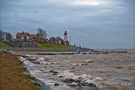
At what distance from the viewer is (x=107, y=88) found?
83.8 ft

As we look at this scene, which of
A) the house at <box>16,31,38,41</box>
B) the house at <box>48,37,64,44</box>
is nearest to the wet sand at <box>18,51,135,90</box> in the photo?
the house at <box>16,31,38,41</box>

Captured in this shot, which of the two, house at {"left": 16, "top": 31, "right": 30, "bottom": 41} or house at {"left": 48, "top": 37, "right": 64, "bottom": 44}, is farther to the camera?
house at {"left": 48, "top": 37, "right": 64, "bottom": 44}

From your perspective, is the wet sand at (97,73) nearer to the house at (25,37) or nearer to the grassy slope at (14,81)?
the grassy slope at (14,81)

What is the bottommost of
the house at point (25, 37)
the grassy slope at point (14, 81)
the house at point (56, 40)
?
the grassy slope at point (14, 81)

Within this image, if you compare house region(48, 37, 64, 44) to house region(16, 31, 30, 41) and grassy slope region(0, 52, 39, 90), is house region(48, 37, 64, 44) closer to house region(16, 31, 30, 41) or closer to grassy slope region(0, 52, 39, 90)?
house region(16, 31, 30, 41)

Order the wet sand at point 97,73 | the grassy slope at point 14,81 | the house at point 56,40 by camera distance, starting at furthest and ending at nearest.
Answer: the house at point 56,40, the wet sand at point 97,73, the grassy slope at point 14,81

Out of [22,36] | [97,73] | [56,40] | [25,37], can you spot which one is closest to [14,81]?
[97,73]

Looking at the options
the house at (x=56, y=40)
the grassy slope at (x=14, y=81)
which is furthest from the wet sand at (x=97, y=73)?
the house at (x=56, y=40)

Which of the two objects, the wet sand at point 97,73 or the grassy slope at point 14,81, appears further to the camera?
the wet sand at point 97,73

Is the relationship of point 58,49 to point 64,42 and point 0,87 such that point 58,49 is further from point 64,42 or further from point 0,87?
point 0,87

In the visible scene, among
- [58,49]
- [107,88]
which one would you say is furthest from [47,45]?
[107,88]

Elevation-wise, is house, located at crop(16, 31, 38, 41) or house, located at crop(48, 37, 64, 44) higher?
house, located at crop(16, 31, 38, 41)

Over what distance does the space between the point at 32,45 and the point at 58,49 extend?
1197 centimetres

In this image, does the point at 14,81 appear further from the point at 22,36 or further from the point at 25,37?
the point at 22,36
